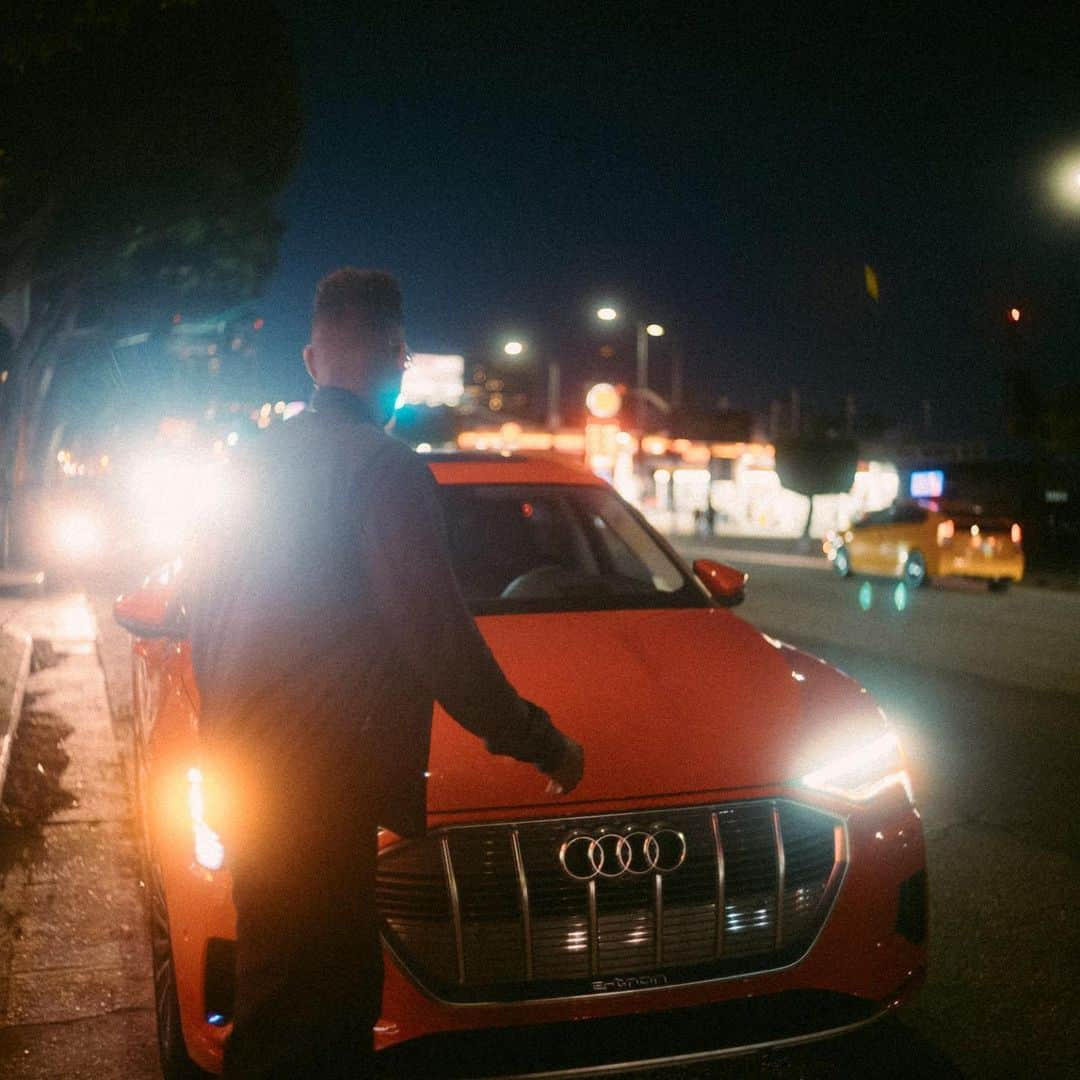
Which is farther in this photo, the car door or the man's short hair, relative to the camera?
the car door

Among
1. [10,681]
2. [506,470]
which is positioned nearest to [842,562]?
[10,681]

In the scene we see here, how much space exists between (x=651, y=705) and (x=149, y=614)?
208cm

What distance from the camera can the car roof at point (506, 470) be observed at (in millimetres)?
5012

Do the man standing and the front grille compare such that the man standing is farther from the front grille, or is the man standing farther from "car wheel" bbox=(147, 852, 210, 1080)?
"car wheel" bbox=(147, 852, 210, 1080)

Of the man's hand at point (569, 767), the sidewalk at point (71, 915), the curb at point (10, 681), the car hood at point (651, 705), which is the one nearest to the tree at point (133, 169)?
the curb at point (10, 681)

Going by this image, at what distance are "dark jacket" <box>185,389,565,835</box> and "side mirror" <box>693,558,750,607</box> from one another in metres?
2.79

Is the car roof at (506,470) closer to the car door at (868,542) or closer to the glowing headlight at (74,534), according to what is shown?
the car door at (868,542)

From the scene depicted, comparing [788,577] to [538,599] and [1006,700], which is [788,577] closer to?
[1006,700]

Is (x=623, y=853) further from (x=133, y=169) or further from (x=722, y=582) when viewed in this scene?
(x=133, y=169)

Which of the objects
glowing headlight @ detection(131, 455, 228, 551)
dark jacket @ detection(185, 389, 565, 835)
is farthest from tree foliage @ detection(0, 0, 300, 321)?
dark jacket @ detection(185, 389, 565, 835)

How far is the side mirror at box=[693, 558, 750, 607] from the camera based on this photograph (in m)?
4.77

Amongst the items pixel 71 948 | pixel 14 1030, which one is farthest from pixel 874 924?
pixel 71 948

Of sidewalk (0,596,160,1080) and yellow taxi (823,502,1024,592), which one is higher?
yellow taxi (823,502,1024,592)

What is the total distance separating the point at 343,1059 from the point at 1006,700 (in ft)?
28.5
